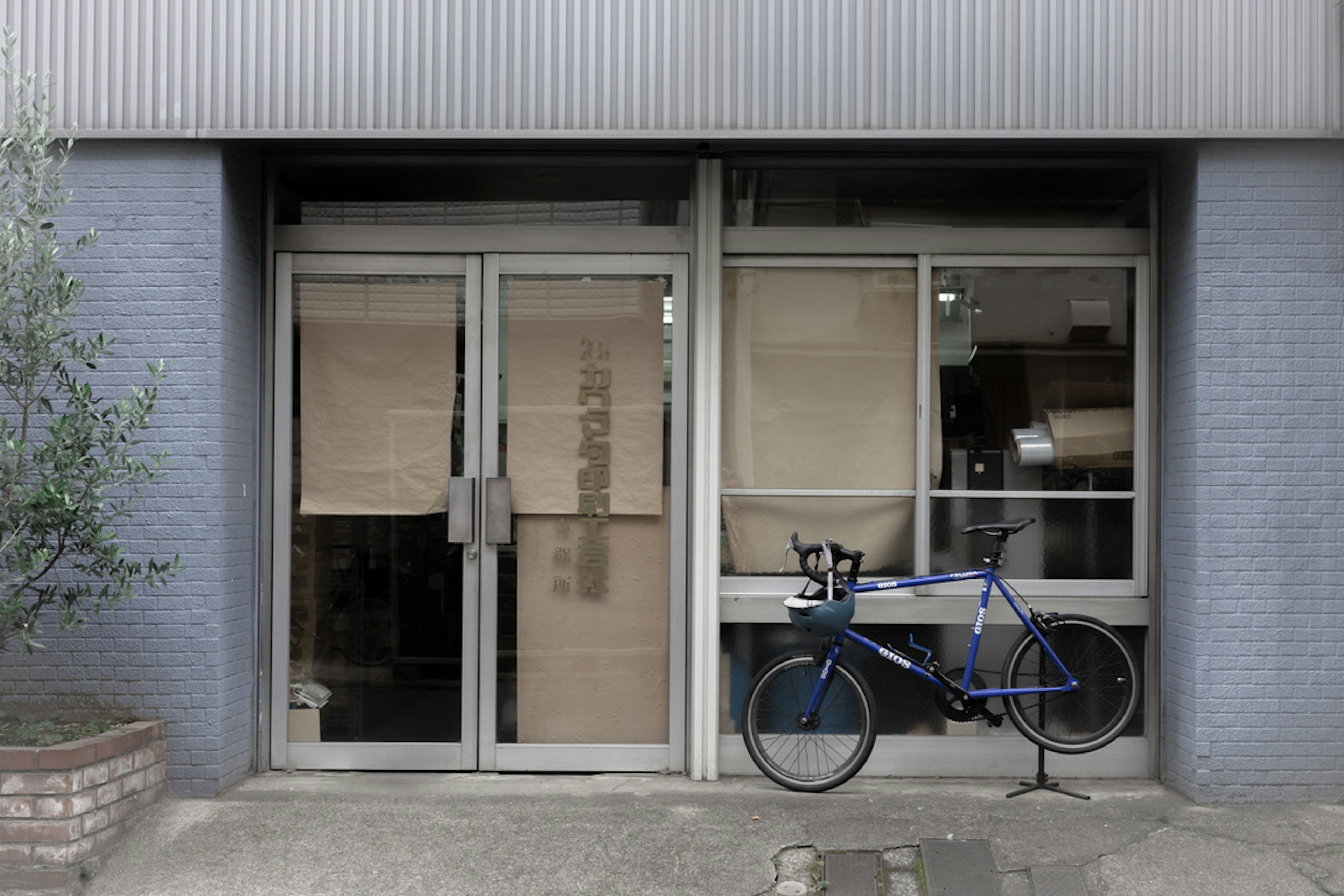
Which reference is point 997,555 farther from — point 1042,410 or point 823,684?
point 823,684

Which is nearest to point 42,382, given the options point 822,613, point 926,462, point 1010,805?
point 822,613

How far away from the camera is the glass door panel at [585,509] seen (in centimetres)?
620

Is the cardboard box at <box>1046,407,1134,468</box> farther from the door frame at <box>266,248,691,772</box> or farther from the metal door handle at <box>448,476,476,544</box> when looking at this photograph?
the metal door handle at <box>448,476,476,544</box>

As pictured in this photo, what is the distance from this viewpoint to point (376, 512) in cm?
621

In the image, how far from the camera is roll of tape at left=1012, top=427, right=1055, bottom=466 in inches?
242

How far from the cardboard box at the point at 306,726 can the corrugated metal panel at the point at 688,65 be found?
2941mm

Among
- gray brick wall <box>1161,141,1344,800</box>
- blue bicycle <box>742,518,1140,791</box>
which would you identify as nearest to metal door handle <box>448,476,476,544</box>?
blue bicycle <box>742,518,1140,791</box>

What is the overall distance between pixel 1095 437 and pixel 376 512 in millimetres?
3746

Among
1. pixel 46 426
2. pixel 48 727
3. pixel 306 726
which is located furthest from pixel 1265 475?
pixel 46 426

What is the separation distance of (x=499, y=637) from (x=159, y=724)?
165 cm

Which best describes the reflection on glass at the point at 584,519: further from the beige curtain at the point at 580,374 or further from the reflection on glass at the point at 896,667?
the reflection on glass at the point at 896,667

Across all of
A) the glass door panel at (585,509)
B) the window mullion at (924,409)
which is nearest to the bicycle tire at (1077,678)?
the window mullion at (924,409)

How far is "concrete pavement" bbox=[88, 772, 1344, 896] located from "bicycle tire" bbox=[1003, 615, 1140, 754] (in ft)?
0.97

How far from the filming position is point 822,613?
5.59 meters
